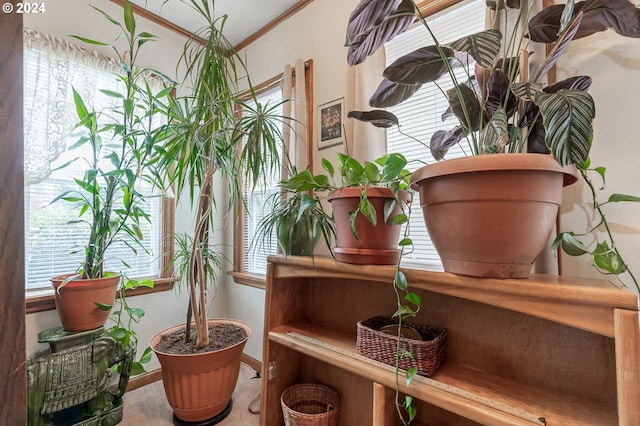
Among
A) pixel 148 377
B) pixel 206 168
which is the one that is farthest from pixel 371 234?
pixel 148 377

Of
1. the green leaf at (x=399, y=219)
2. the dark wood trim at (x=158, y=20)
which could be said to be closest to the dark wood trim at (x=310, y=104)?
the dark wood trim at (x=158, y=20)

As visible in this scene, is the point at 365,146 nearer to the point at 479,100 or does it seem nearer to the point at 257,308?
the point at 479,100

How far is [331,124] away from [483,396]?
1.35m

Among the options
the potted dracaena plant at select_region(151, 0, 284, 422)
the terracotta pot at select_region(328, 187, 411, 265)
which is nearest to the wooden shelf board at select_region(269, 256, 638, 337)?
the terracotta pot at select_region(328, 187, 411, 265)

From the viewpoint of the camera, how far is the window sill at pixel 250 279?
1.93 metres

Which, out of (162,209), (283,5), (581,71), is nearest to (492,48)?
(581,71)

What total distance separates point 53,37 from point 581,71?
248 centimetres

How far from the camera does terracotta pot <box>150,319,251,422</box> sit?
130 centimetres

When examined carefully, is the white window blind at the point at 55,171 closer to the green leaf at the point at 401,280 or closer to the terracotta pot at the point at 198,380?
the terracotta pot at the point at 198,380

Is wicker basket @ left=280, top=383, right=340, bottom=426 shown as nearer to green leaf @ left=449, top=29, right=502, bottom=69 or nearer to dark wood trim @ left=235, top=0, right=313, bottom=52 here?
green leaf @ left=449, top=29, right=502, bottom=69

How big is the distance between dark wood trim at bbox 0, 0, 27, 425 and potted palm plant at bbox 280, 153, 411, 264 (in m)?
0.73

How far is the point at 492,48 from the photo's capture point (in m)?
0.63

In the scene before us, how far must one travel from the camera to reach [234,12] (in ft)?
6.09

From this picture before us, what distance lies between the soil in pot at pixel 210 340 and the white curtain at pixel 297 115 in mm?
954
